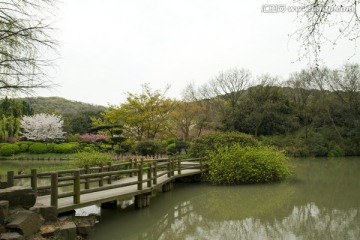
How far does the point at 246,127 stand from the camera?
33.3 meters

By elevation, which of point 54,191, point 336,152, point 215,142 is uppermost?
point 215,142

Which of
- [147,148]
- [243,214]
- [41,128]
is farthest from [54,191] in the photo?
[41,128]

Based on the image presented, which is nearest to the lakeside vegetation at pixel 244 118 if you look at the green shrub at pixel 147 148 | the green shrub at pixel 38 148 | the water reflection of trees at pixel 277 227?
the green shrub at pixel 38 148

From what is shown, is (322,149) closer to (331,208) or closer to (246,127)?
(246,127)

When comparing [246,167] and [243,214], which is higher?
[246,167]

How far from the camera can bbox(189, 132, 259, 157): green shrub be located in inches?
659

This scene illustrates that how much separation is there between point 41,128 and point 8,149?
4956 millimetres

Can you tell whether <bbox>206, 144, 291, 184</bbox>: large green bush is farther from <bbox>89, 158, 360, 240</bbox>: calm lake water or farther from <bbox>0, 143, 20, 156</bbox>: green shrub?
<bbox>0, 143, 20, 156</bbox>: green shrub

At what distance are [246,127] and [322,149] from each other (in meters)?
6.88

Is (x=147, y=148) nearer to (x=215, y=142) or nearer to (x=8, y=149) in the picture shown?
(x=215, y=142)

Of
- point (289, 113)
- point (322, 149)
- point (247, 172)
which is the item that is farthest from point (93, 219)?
point (289, 113)

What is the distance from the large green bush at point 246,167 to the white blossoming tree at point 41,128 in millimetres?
25124

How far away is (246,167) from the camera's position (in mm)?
14711

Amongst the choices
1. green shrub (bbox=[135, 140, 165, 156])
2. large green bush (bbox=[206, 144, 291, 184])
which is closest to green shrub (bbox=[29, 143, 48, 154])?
green shrub (bbox=[135, 140, 165, 156])
